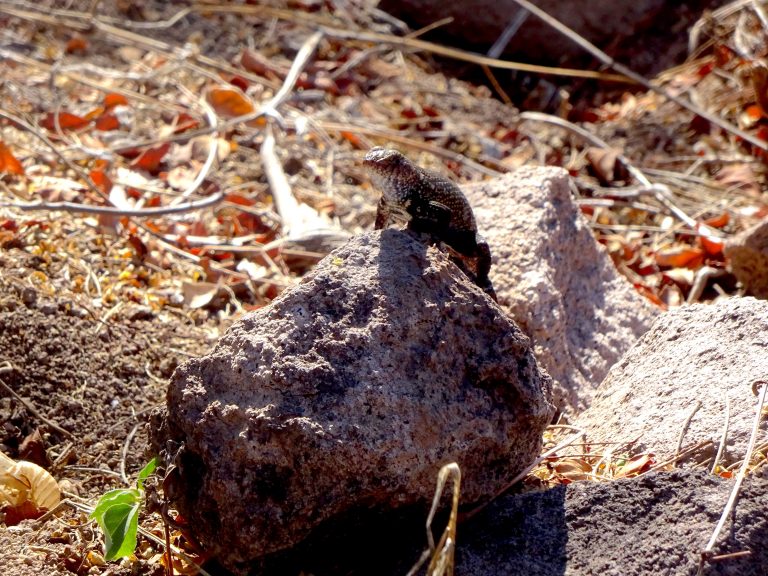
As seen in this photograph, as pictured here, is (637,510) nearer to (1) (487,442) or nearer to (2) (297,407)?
(1) (487,442)

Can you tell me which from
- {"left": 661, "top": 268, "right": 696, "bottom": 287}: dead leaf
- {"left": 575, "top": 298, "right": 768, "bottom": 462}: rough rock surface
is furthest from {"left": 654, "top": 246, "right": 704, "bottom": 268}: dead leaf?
{"left": 575, "top": 298, "right": 768, "bottom": 462}: rough rock surface

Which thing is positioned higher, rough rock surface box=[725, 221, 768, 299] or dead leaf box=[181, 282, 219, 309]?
rough rock surface box=[725, 221, 768, 299]

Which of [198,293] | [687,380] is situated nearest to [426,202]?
[687,380]

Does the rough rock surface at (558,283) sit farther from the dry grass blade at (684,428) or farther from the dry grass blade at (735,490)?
the dry grass blade at (735,490)

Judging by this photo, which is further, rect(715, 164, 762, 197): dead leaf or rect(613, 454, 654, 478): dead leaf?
rect(715, 164, 762, 197): dead leaf

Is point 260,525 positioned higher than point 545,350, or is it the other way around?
point 545,350

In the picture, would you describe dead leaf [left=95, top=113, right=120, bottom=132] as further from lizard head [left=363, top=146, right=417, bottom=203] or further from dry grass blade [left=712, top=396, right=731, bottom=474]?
dry grass blade [left=712, top=396, right=731, bottom=474]

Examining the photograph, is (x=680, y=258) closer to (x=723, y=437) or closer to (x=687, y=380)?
(x=687, y=380)

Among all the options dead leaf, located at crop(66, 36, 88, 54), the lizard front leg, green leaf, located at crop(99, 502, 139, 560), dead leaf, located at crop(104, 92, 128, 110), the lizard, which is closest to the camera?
green leaf, located at crop(99, 502, 139, 560)

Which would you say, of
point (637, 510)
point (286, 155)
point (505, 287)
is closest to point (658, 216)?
point (286, 155)
